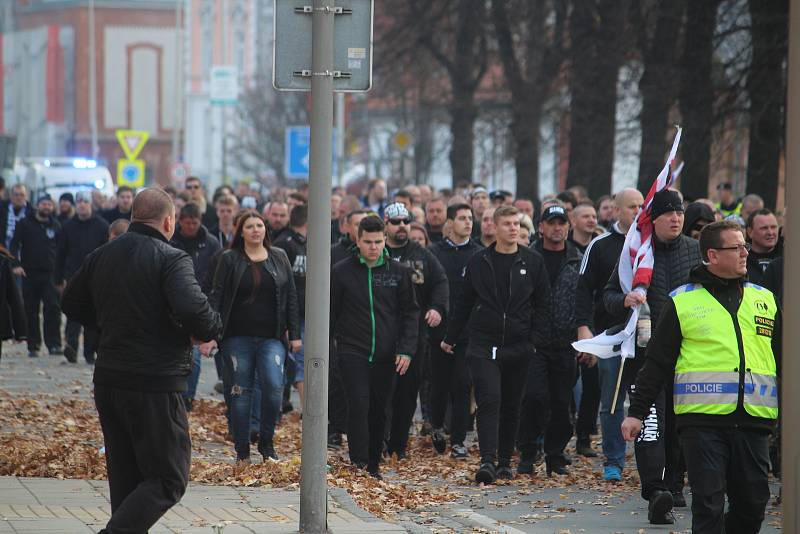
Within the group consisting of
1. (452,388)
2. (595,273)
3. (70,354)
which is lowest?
(70,354)

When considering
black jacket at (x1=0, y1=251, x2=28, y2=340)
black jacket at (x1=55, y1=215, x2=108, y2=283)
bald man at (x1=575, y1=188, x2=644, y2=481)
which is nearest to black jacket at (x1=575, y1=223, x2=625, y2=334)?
bald man at (x1=575, y1=188, x2=644, y2=481)

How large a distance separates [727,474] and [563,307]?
459 cm

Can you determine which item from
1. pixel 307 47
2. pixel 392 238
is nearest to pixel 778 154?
pixel 392 238

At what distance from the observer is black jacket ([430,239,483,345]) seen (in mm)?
13672

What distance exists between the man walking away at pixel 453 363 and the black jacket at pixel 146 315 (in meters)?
5.50

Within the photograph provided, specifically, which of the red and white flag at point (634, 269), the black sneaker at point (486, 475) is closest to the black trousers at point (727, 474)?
the red and white flag at point (634, 269)

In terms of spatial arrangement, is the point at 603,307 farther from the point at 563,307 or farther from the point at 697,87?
the point at 697,87

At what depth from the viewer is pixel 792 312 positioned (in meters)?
5.42

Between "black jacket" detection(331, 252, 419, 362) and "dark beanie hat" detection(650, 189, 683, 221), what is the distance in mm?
2377

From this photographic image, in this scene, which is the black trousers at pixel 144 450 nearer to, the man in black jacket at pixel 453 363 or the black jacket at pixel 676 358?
the black jacket at pixel 676 358

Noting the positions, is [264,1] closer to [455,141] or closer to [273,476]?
[455,141]

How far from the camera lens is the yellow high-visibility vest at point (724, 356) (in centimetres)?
738

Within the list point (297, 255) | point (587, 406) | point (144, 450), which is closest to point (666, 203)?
point (587, 406)

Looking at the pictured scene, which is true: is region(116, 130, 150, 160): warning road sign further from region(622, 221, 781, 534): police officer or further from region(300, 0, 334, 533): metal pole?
region(622, 221, 781, 534): police officer
